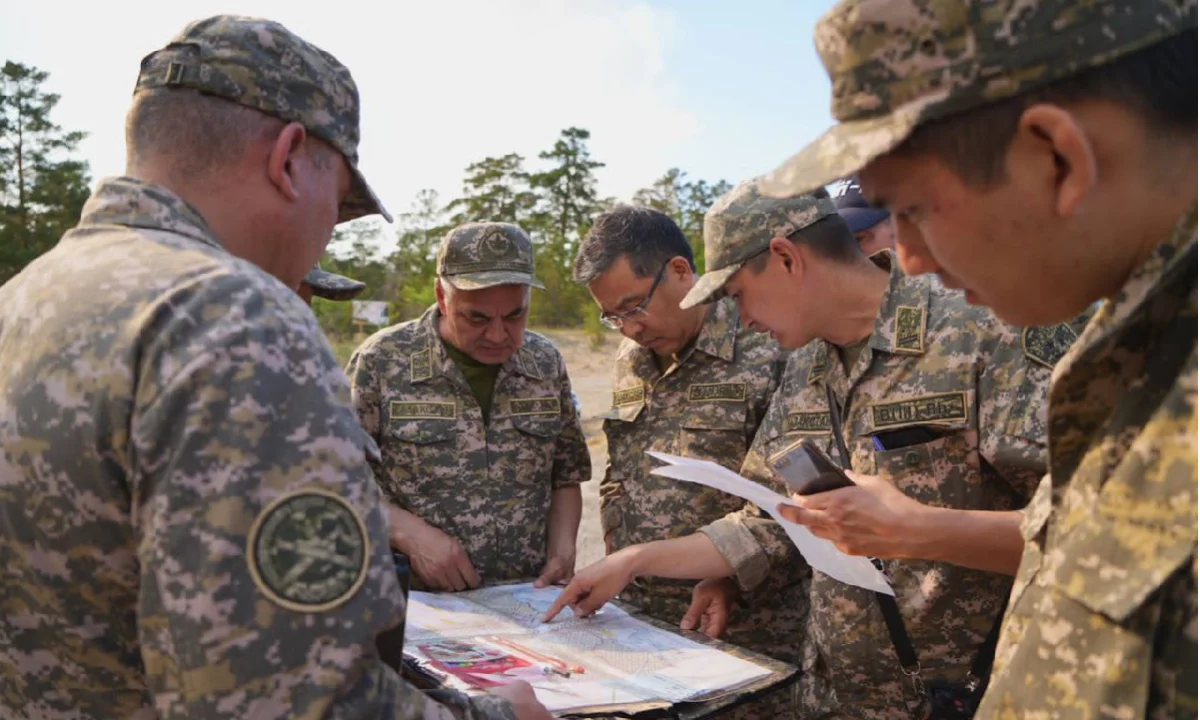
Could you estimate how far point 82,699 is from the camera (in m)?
1.22

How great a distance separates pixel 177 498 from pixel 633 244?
245cm

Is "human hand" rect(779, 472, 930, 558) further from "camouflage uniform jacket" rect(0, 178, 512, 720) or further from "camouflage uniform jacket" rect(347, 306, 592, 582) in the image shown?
"camouflage uniform jacket" rect(347, 306, 592, 582)

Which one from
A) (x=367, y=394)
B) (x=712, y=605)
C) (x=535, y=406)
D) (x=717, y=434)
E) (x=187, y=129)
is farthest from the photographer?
(x=535, y=406)

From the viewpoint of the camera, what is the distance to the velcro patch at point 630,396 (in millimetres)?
3479

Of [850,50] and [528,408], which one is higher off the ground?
[850,50]

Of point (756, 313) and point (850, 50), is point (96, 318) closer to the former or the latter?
point (850, 50)

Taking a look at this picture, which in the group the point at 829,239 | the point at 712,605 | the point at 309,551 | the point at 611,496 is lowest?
the point at 712,605

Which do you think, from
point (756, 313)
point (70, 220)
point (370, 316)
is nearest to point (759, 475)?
point (756, 313)

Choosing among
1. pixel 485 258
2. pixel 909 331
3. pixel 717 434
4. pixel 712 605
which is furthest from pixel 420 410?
pixel 909 331

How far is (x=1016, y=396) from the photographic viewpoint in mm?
2070

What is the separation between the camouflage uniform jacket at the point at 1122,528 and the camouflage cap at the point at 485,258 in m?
2.41

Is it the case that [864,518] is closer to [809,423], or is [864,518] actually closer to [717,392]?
[809,423]

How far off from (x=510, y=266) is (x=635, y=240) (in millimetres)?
470

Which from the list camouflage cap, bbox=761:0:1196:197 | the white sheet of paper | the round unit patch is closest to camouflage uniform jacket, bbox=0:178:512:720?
the round unit patch
